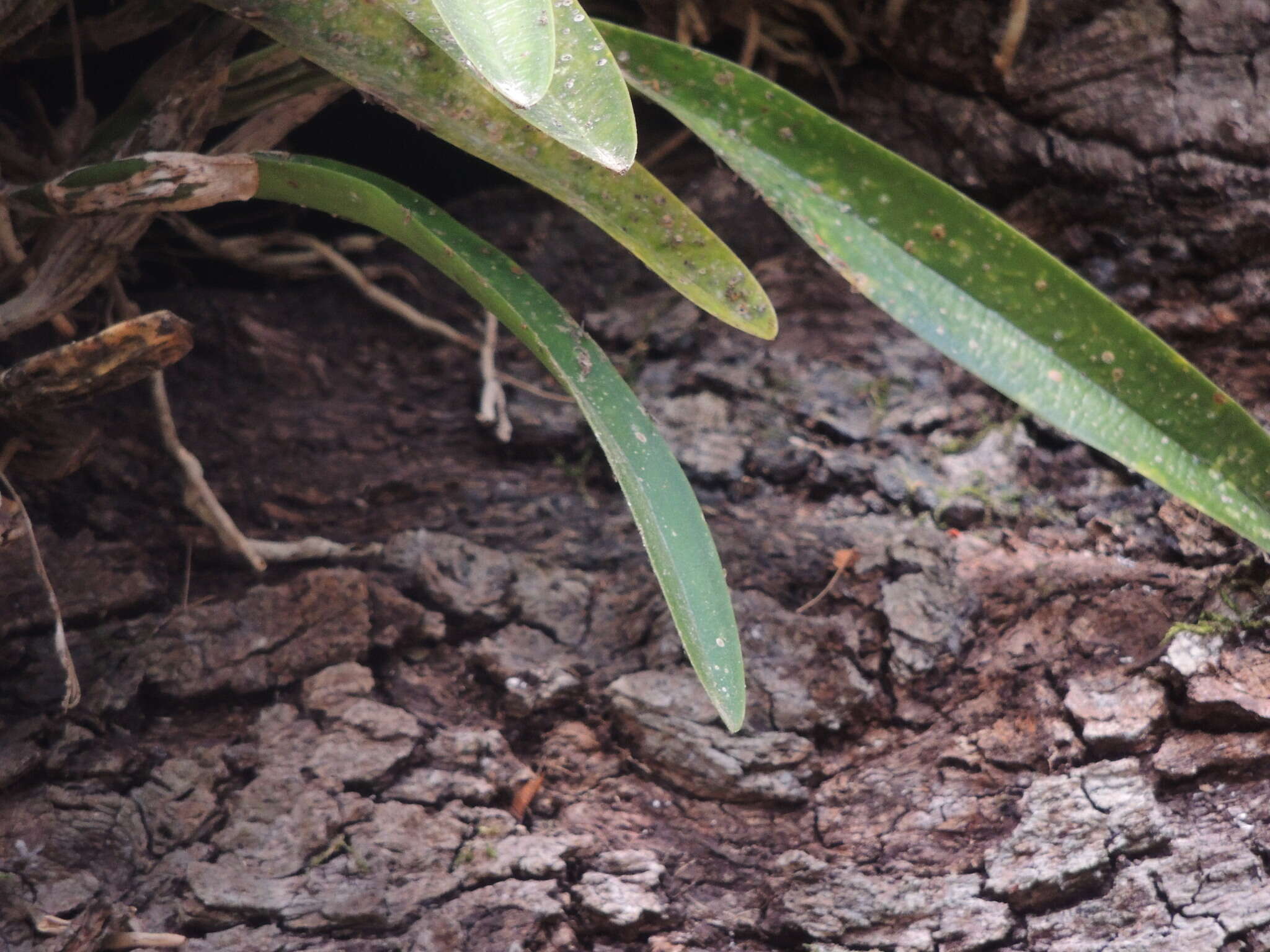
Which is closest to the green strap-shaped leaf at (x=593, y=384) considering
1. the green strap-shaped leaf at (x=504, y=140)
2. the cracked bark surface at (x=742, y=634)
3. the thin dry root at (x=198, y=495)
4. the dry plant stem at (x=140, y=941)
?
the green strap-shaped leaf at (x=504, y=140)

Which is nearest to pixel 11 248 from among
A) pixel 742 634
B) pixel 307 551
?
pixel 307 551

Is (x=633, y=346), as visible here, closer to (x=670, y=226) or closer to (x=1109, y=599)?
(x=670, y=226)

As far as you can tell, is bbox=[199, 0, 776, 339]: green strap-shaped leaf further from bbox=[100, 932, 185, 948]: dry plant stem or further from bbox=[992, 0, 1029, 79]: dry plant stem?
bbox=[100, 932, 185, 948]: dry plant stem

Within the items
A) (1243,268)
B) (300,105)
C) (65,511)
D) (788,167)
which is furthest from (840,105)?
(65,511)

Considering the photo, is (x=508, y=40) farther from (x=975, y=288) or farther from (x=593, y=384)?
(x=975, y=288)

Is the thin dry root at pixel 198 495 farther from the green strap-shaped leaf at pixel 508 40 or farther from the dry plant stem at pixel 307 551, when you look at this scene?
the green strap-shaped leaf at pixel 508 40
